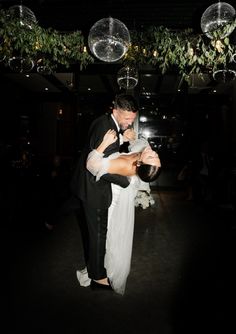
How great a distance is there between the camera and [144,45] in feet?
16.5

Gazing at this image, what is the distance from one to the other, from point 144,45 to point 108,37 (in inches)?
66.5

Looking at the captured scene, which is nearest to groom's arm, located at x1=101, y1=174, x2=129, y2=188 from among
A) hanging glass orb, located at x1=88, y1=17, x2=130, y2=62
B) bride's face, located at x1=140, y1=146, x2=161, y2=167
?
bride's face, located at x1=140, y1=146, x2=161, y2=167

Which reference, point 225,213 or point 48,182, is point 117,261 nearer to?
point 225,213

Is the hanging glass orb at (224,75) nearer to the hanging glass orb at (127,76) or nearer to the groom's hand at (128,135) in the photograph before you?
the hanging glass orb at (127,76)

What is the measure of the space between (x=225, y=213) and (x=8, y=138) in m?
9.17

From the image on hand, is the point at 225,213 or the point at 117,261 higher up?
the point at 117,261

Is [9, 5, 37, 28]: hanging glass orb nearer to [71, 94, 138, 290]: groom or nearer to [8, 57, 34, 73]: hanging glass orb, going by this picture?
[8, 57, 34, 73]: hanging glass orb

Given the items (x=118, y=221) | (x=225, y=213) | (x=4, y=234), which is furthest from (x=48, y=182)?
(x=118, y=221)

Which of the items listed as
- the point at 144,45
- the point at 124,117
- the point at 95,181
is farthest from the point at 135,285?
the point at 144,45

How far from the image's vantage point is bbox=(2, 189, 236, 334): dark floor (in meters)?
2.46

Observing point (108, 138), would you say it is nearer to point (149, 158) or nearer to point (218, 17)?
point (149, 158)

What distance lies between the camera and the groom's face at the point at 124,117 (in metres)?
2.61

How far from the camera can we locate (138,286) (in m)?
3.11

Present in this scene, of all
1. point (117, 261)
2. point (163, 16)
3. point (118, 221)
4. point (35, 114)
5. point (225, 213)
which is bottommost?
point (225, 213)
